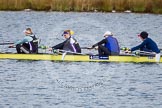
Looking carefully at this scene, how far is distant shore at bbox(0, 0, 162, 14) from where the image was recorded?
66.5m

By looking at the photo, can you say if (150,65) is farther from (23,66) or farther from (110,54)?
(23,66)

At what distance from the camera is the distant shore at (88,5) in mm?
66500

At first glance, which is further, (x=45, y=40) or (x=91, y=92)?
(x=45, y=40)

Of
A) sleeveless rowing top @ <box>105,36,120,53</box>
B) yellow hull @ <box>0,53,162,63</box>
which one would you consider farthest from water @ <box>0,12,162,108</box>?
sleeveless rowing top @ <box>105,36,120,53</box>

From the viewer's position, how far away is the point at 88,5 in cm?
6769

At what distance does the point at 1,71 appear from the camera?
32.8 m

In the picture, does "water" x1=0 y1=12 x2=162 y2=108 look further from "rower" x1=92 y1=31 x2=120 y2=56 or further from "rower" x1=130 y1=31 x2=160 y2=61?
"rower" x1=130 y1=31 x2=160 y2=61

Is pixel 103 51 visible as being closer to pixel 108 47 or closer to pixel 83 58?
pixel 108 47

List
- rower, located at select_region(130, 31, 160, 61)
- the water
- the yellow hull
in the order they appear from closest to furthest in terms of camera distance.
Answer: the water
the yellow hull
rower, located at select_region(130, 31, 160, 61)

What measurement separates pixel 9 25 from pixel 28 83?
3229 cm

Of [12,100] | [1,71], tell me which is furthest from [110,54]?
[12,100]

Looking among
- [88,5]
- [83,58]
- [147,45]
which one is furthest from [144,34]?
[88,5]

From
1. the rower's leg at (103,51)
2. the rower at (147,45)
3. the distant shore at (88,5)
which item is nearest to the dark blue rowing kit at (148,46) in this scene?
the rower at (147,45)

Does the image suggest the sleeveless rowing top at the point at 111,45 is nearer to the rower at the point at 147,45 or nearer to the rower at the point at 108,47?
the rower at the point at 108,47
